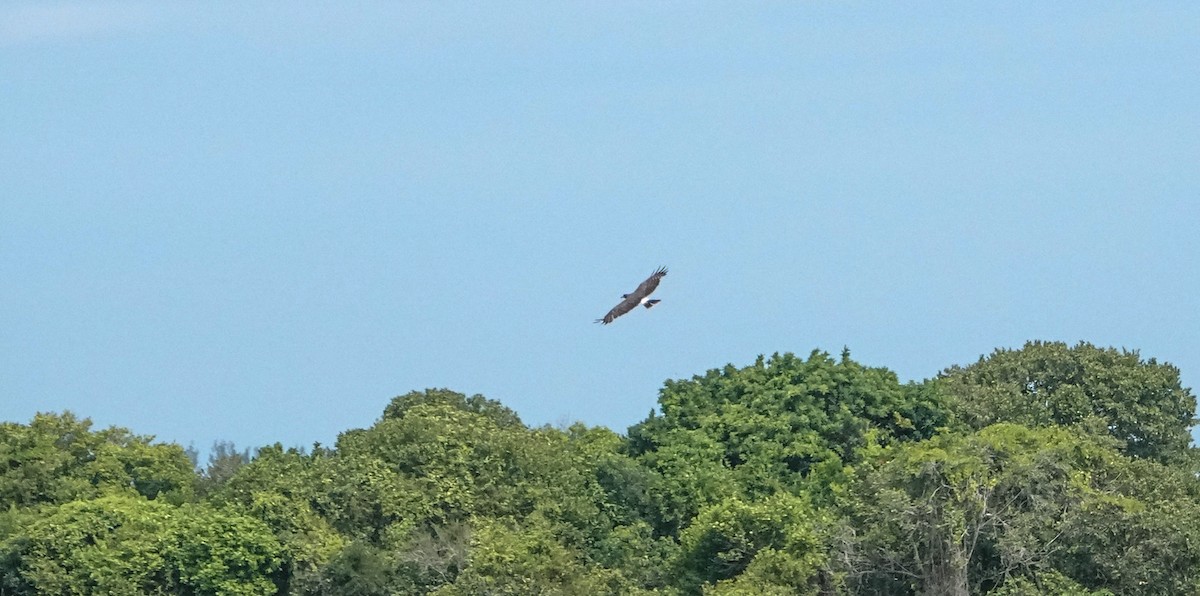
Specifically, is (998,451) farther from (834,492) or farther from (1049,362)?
(1049,362)

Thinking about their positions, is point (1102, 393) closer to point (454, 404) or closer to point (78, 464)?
point (454, 404)

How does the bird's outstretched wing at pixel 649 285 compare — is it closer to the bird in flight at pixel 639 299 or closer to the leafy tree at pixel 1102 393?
the bird in flight at pixel 639 299

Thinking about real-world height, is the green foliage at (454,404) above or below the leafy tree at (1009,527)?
above

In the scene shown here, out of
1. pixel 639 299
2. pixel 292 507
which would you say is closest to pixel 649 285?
pixel 639 299

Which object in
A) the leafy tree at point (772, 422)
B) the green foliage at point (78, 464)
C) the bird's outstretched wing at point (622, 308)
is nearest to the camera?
the bird's outstretched wing at point (622, 308)

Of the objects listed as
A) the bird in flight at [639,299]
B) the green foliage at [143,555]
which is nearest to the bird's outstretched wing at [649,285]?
the bird in flight at [639,299]

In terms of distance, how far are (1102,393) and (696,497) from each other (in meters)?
11.4

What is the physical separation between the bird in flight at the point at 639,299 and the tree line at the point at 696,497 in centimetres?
585

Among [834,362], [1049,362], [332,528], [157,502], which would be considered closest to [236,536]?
[332,528]

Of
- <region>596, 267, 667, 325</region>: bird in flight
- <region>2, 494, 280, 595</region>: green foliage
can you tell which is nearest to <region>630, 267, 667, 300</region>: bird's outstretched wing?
<region>596, 267, 667, 325</region>: bird in flight

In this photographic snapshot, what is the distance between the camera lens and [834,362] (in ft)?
154

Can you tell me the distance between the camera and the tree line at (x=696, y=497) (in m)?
36.0

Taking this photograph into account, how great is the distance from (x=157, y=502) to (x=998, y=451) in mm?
15705

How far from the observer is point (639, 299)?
3144 cm
